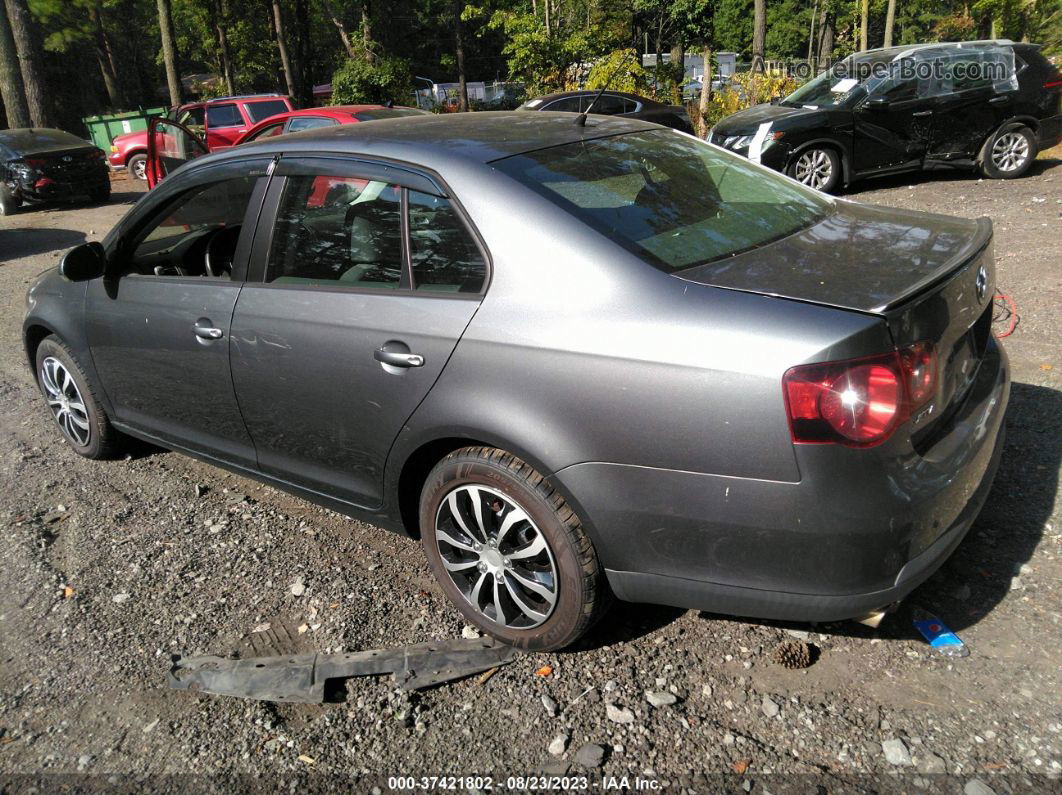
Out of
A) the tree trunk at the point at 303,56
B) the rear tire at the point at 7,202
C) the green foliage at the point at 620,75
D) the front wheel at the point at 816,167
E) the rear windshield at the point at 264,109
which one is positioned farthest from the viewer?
the tree trunk at the point at 303,56

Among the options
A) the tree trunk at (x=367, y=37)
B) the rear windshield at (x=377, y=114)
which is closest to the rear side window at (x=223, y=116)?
the tree trunk at (x=367, y=37)

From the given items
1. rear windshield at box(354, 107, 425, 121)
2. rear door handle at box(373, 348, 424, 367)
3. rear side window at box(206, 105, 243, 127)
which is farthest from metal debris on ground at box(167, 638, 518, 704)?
rear side window at box(206, 105, 243, 127)

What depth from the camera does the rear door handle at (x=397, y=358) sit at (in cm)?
288

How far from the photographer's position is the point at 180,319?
3736mm

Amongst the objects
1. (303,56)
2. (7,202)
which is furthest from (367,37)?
(7,202)

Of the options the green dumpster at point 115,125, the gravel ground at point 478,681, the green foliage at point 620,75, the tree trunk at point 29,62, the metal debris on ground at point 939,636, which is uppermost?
the tree trunk at point 29,62

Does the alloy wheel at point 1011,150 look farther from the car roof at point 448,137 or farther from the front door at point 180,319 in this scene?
the front door at point 180,319

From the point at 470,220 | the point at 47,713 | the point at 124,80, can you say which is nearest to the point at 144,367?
the point at 47,713

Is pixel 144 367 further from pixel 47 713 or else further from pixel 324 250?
pixel 47 713

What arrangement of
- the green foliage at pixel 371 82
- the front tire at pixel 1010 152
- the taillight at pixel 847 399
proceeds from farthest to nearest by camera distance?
the green foliage at pixel 371 82 → the front tire at pixel 1010 152 → the taillight at pixel 847 399

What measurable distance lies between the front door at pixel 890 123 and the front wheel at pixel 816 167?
0.28 metres

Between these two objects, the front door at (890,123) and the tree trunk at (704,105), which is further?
the tree trunk at (704,105)

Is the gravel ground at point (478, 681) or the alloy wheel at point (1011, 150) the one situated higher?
the alloy wheel at point (1011, 150)

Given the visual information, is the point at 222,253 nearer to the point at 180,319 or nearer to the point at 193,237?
the point at 193,237
